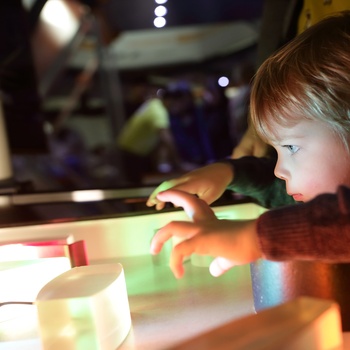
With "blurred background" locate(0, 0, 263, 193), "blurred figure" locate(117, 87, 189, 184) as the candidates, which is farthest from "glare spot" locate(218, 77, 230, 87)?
"blurred figure" locate(117, 87, 189, 184)

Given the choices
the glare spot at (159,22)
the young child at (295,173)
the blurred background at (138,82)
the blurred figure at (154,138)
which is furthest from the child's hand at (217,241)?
the blurred figure at (154,138)

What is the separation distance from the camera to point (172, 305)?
515 mm

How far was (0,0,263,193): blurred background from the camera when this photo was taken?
1.63 meters

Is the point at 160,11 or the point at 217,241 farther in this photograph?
the point at 160,11

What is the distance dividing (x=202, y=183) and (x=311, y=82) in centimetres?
16

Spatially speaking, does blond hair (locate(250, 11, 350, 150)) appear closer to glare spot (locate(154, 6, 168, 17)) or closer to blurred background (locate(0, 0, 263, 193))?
blurred background (locate(0, 0, 263, 193))

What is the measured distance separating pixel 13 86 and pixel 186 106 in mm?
1023

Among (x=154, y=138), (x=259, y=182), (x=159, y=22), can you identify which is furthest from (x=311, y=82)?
(x=154, y=138)

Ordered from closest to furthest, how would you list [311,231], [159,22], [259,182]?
[311,231] < [259,182] < [159,22]

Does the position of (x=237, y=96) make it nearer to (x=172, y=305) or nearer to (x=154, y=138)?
(x=154, y=138)

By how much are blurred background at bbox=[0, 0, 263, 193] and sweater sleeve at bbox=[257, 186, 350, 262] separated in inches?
41.1

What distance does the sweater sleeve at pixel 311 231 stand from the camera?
0.36 meters

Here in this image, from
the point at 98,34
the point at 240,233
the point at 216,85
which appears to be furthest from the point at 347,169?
the point at 98,34

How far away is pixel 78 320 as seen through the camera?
40 centimetres
